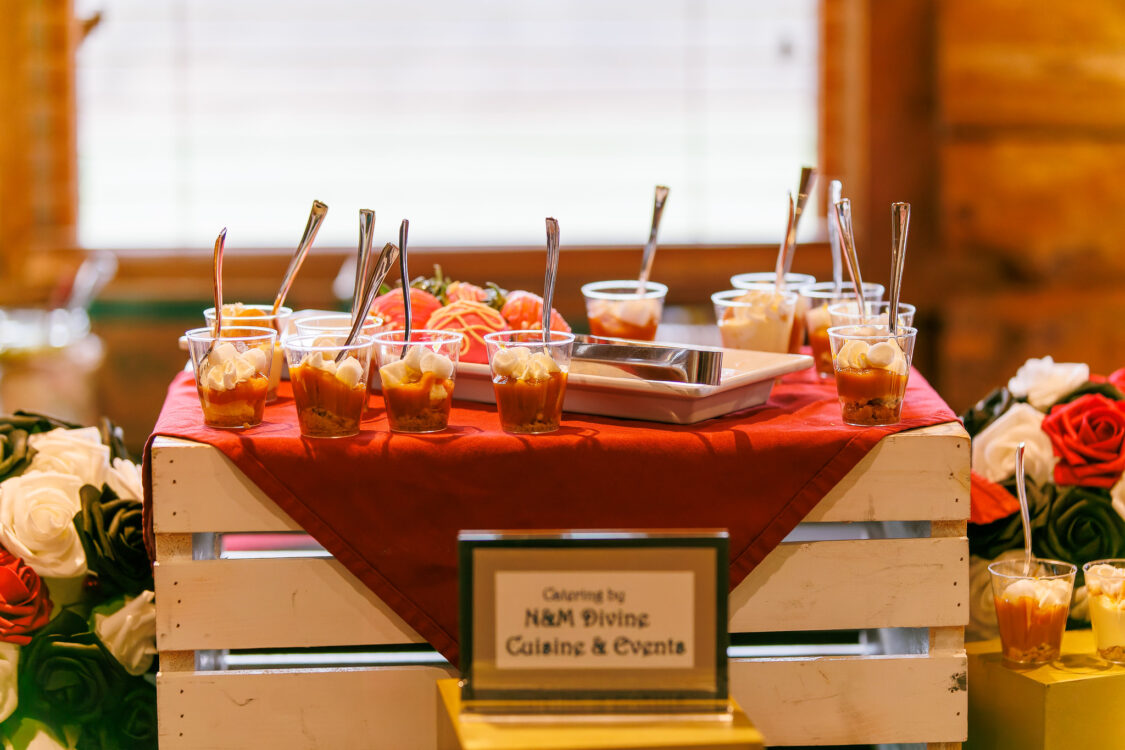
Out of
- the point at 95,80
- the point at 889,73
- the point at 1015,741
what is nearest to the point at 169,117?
the point at 95,80

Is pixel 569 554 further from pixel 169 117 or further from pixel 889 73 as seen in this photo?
pixel 169 117

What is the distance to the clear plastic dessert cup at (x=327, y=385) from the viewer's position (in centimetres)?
114

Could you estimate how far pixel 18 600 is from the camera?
4.30 feet

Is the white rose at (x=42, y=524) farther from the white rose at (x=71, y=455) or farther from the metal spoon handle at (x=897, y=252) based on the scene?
the metal spoon handle at (x=897, y=252)

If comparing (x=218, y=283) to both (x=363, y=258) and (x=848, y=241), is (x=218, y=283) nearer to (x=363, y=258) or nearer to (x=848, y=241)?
(x=363, y=258)

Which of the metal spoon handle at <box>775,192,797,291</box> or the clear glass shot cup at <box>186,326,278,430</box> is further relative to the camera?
the metal spoon handle at <box>775,192,797,291</box>

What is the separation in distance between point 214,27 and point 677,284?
140 cm

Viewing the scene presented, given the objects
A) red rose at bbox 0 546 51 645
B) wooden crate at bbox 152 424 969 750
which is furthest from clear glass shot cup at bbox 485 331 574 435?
red rose at bbox 0 546 51 645

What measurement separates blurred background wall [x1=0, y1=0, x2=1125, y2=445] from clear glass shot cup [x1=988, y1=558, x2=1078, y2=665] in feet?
6.21

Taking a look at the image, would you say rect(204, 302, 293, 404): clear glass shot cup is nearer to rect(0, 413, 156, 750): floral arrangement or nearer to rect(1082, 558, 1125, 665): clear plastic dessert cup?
rect(0, 413, 156, 750): floral arrangement

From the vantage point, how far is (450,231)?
3281 millimetres

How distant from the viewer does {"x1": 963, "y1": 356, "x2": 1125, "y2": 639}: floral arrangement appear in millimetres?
1403

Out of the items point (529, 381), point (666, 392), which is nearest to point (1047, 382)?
point (666, 392)

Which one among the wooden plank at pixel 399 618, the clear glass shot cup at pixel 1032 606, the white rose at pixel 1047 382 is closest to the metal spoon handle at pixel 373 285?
the wooden plank at pixel 399 618
